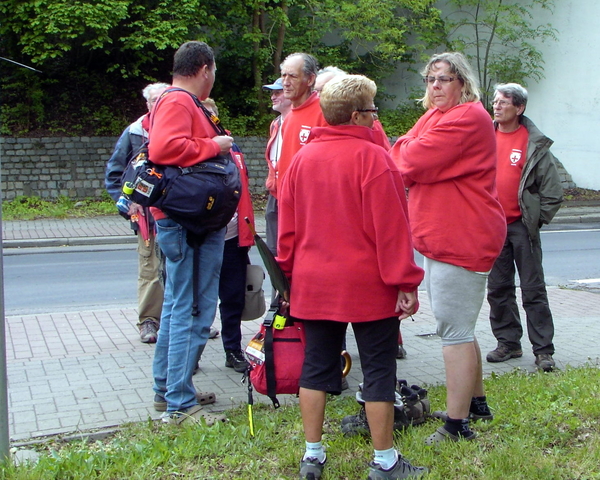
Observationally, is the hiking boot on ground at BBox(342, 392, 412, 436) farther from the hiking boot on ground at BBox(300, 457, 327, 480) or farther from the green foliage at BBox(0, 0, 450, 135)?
the green foliage at BBox(0, 0, 450, 135)

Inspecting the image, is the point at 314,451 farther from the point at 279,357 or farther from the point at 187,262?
the point at 187,262

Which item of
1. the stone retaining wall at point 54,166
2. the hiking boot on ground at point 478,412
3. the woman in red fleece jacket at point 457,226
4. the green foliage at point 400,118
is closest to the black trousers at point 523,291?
the hiking boot on ground at point 478,412

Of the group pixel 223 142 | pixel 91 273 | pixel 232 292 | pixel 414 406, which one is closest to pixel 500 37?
pixel 91 273

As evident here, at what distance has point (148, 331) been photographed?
6.24 meters

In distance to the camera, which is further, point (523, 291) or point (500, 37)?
point (500, 37)

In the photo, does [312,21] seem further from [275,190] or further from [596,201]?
[275,190]

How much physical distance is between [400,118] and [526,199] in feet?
60.4

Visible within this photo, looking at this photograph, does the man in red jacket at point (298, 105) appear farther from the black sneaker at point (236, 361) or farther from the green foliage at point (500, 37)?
the green foliage at point (500, 37)

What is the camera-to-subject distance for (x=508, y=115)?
546 cm

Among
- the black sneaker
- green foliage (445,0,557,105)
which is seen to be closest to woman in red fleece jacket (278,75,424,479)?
the black sneaker

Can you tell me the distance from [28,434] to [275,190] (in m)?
2.36

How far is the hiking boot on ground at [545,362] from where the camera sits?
17.6ft

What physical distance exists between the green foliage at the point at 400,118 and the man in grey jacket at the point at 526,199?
17.0 meters

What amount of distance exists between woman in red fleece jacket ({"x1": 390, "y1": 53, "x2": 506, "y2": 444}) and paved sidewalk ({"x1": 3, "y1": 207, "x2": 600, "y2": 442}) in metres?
0.76
